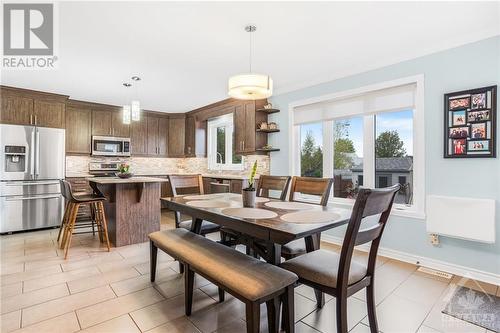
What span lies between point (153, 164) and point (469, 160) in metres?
5.88

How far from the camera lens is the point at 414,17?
7.35ft

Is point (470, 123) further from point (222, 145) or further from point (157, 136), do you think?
point (157, 136)

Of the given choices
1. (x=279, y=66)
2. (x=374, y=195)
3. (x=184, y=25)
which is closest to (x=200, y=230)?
(x=374, y=195)

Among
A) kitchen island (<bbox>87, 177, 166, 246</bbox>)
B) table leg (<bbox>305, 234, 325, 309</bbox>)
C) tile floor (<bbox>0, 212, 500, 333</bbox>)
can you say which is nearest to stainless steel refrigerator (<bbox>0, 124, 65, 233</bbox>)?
kitchen island (<bbox>87, 177, 166, 246</bbox>)

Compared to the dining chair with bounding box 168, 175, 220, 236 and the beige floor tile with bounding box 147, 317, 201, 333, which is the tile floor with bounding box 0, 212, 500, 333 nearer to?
the beige floor tile with bounding box 147, 317, 201, 333

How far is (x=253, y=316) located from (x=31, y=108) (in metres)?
4.99

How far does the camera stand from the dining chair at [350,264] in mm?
1348

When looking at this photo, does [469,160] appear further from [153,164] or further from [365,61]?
[153,164]

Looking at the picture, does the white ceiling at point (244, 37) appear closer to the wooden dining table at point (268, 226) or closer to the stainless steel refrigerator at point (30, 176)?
the stainless steel refrigerator at point (30, 176)

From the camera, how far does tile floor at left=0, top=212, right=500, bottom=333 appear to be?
1.78 meters

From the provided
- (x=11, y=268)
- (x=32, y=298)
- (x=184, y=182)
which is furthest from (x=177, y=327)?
(x=11, y=268)

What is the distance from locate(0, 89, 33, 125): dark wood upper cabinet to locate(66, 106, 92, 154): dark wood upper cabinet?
0.76 meters

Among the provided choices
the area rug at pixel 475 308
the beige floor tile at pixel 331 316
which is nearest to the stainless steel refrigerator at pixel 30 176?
the beige floor tile at pixel 331 316

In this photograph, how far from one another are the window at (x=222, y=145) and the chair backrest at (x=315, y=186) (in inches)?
108
